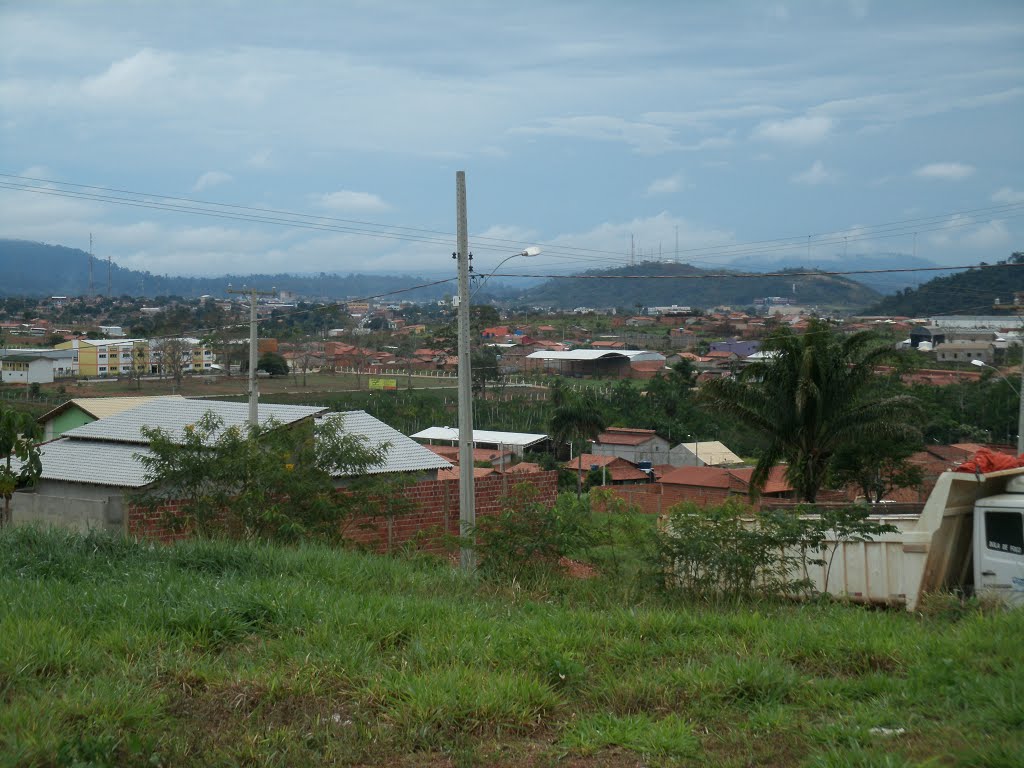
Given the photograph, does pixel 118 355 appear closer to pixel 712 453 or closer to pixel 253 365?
pixel 253 365

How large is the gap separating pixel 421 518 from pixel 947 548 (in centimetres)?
757

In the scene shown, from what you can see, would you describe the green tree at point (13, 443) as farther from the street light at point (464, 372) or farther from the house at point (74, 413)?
the house at point (74, 413)

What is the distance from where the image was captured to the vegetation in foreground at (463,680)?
181 inches

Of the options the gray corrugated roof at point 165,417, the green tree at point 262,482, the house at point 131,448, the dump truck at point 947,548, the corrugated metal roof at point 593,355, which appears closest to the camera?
the dump truck at point 947,548

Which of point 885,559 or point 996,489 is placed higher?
point 996,489

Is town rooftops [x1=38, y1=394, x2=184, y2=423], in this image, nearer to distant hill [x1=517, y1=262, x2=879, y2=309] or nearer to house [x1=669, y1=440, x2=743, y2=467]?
house [x1=669, y1=440, x2=743, y2=467]

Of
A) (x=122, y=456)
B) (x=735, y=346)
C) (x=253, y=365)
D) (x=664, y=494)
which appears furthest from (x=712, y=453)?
(x=122, y=456)

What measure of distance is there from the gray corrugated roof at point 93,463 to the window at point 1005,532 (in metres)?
13.9

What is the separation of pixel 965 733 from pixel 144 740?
3.87 meters

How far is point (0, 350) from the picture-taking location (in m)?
36.0

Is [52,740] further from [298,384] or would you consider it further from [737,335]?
[737,335]

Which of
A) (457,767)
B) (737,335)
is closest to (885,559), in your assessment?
(457,767)

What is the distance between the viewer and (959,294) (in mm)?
57500

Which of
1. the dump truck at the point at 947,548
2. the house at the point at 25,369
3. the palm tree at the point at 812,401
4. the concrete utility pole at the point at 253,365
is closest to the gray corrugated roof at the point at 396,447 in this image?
the concrete utility pole at the point at 253,365
